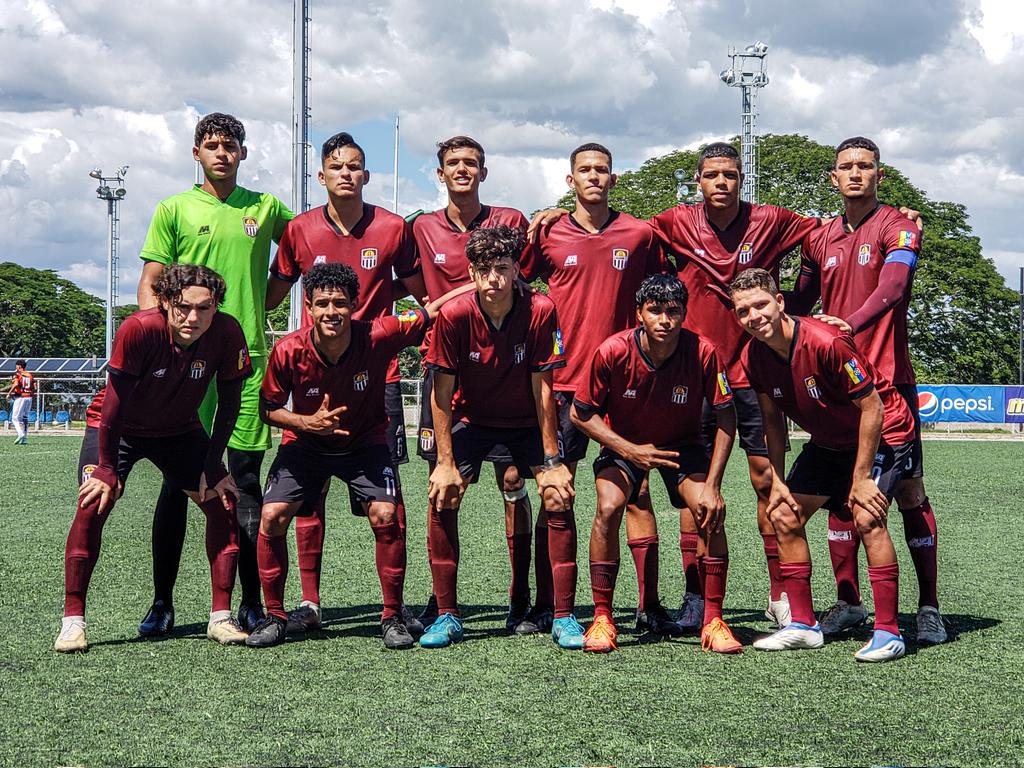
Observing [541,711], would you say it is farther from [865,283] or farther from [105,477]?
[865,283]

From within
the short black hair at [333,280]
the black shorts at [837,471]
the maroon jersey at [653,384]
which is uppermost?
the short black hair at [333,280]

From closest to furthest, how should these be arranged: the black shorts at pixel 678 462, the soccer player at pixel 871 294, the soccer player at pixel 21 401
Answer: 1. the black shorts at pixel 678 462
2. the soccer player at pixel 871 294
3. the soccer player at pixel 21 401

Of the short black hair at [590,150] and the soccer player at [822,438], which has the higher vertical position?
the short black hair at [590,150]

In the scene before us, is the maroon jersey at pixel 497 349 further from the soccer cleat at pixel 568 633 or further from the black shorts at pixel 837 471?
the black shorts at pixel 837 471

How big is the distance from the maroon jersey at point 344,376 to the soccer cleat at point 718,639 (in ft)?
6.29

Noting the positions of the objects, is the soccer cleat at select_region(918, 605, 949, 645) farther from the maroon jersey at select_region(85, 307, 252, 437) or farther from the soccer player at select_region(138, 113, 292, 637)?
the maroon jersey at select_region(85, 307, 252, 437)

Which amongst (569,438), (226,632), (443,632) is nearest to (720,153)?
(569,438)

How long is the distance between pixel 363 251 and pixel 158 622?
2200 mm

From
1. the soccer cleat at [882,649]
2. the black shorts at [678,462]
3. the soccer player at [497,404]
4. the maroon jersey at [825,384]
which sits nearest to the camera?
the soccer cleat at [882,649]

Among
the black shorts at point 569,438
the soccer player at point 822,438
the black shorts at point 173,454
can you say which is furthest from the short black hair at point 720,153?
the black shorts at point 173,454

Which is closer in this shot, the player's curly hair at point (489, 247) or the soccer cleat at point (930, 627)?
the player's curly hair at point (489, 247)

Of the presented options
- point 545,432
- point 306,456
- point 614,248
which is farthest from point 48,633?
point 614,248

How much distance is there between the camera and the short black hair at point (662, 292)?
5152mm

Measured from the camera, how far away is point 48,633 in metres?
5.58
